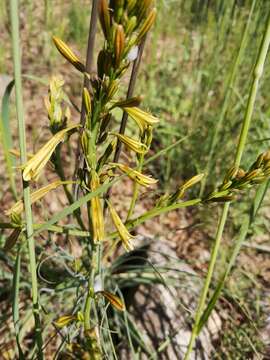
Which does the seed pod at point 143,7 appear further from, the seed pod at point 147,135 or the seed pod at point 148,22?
the seed pod at point 147,135

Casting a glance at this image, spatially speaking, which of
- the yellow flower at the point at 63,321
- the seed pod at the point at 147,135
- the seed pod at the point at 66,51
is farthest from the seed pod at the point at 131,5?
the yellow flower at the point at 63,321

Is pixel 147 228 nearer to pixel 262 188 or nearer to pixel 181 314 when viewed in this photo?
pixel 181 314

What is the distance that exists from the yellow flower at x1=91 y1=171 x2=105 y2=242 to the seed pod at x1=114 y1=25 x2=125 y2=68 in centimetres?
22

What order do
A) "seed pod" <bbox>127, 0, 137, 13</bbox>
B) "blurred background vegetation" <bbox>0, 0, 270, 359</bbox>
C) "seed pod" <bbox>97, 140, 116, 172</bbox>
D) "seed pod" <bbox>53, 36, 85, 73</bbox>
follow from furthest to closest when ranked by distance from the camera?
"blurred background vegetation" <bbox>0, 0, 270, 359</bbox> → "seed pod" <bbox>97, 140, 116, 172</bbox> → "seed pod" <bbox>53, 36, 85, 73</bbox> → "seed pod" <bbox>127, 0, 137, 13</bbox>

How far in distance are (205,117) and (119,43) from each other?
1528 mm

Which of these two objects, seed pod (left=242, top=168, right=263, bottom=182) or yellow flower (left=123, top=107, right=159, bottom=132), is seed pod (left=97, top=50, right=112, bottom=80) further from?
seed pod (left=242, top=168, right=263, bottom=182)

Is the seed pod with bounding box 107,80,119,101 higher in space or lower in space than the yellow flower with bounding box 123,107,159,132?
higher

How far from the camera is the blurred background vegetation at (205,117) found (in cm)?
139

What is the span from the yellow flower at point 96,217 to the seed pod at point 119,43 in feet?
0.71

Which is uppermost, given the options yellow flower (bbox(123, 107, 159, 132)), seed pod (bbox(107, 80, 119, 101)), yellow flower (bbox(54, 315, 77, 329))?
seed pod (bbox(107, 80, 119, 101))

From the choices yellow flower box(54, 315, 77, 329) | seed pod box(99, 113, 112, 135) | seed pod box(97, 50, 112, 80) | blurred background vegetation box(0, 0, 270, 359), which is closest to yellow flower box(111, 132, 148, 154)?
seed pod box(99, 113, 112, 135)

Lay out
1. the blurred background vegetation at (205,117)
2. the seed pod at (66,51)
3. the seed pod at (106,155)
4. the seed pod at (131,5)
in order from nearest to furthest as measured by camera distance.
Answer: the seed pod at (131,5) → the seed pod at (66,51) → the seed pod at (106,155) → the blurred background vegetation at (205,117)

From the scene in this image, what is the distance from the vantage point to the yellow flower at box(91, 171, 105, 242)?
67 cm

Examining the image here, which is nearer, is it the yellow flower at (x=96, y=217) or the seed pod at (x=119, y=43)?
the seed pod at (x=119, y=43)
